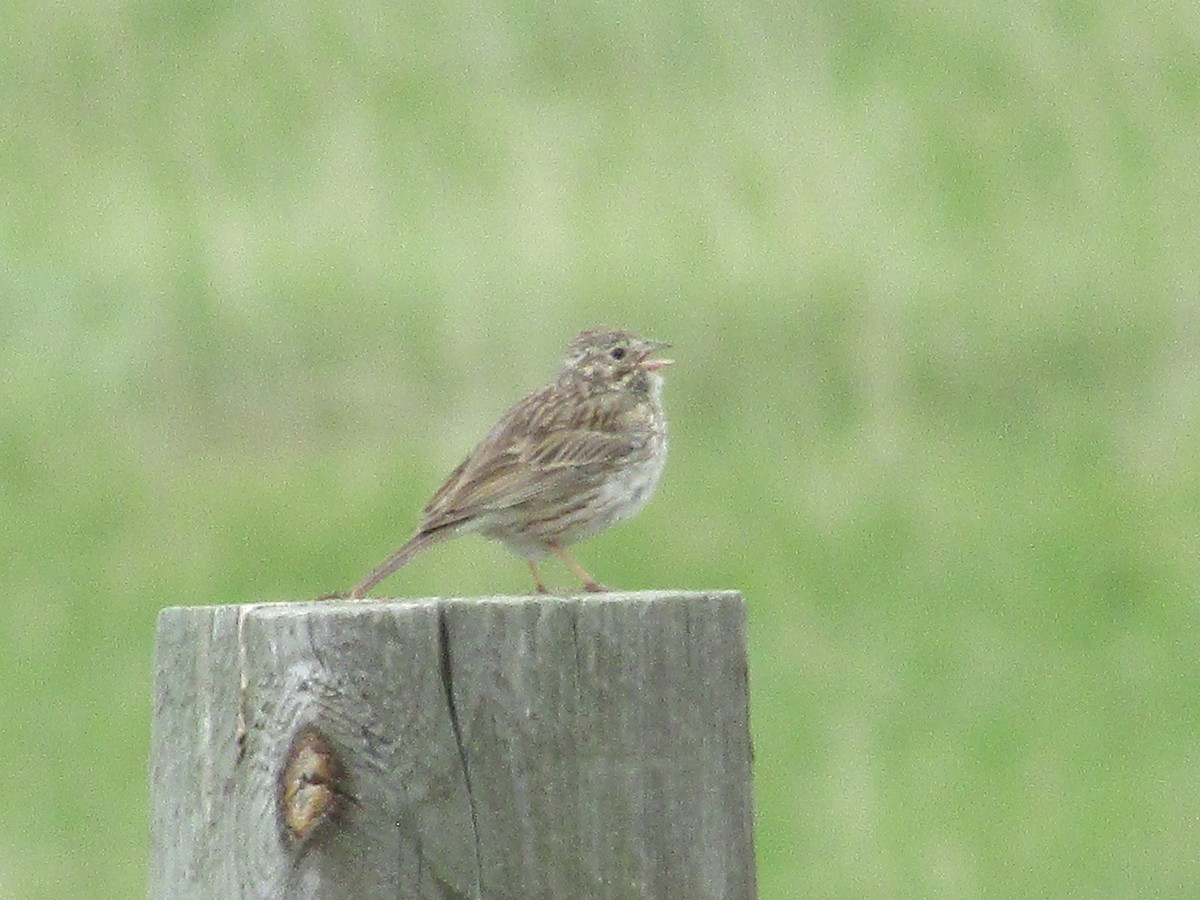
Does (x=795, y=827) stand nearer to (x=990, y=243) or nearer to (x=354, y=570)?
(x=354, y=570)

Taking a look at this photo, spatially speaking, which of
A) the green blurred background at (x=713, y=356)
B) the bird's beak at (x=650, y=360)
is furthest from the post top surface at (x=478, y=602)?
the green blurred background at (x=713, y=356)

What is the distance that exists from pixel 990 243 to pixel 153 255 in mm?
4486

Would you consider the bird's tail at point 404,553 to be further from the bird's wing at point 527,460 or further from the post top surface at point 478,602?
the post top surface at point 478,602

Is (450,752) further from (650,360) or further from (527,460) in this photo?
(650,360)

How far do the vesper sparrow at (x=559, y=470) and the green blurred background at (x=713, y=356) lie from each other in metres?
1.73

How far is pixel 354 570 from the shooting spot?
38.0 feet

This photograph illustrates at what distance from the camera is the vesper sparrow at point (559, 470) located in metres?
7.68

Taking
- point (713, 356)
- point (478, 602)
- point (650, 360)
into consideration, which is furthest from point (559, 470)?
point (713, 356)

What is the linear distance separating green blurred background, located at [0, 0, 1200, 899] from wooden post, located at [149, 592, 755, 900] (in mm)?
5535

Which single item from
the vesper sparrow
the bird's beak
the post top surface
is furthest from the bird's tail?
the post top surface

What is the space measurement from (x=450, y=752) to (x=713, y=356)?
1028cm

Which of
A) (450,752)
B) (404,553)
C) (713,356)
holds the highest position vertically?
(713,356)

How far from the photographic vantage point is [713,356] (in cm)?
1393

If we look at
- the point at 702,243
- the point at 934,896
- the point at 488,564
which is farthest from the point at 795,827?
the point at 702,243
